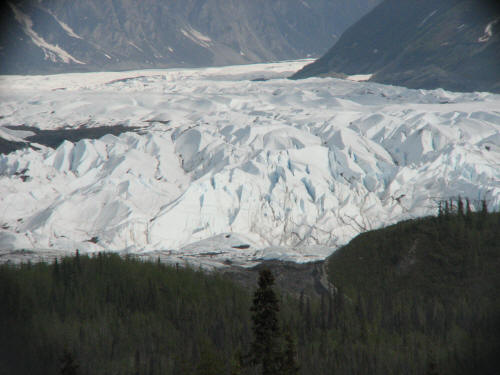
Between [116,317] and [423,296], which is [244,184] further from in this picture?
[423,296]

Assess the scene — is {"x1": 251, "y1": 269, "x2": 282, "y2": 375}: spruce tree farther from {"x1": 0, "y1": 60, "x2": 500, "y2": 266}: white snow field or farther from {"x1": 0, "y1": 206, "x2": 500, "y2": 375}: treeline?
{"x1": 0, "y1": 60, "x2": 500, "y2": 266}: white snow field

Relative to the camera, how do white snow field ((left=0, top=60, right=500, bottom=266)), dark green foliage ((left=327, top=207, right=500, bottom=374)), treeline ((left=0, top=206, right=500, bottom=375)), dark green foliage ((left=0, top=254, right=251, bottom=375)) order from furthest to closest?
1. white snow field ((left=0, top=60, right=500, bottom=266))
2. dark green foliage ((left=0, top=254, right=251, bottom=375))
3. treeline ((left=0, top=206, right=500, bottom=375))
4. dark green foliage ((left=327, top=207, right=500, bottom=374))

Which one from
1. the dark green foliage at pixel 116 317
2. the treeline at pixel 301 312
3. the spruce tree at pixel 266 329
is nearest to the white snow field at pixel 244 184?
the dark green foliage at pixel 116 317

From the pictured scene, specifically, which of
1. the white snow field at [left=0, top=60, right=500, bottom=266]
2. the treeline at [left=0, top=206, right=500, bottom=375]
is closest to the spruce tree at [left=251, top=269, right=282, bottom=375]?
the treeline at [left=0, top=206, right=500, bottom=375]

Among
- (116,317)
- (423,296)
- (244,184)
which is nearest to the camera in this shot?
(116,317)

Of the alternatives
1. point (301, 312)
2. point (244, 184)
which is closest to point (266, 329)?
point (301, 312)

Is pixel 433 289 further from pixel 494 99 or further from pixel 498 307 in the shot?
pixel 494 99

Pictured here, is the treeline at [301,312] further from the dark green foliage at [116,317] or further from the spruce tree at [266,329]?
the spruce tree at [266,329]
